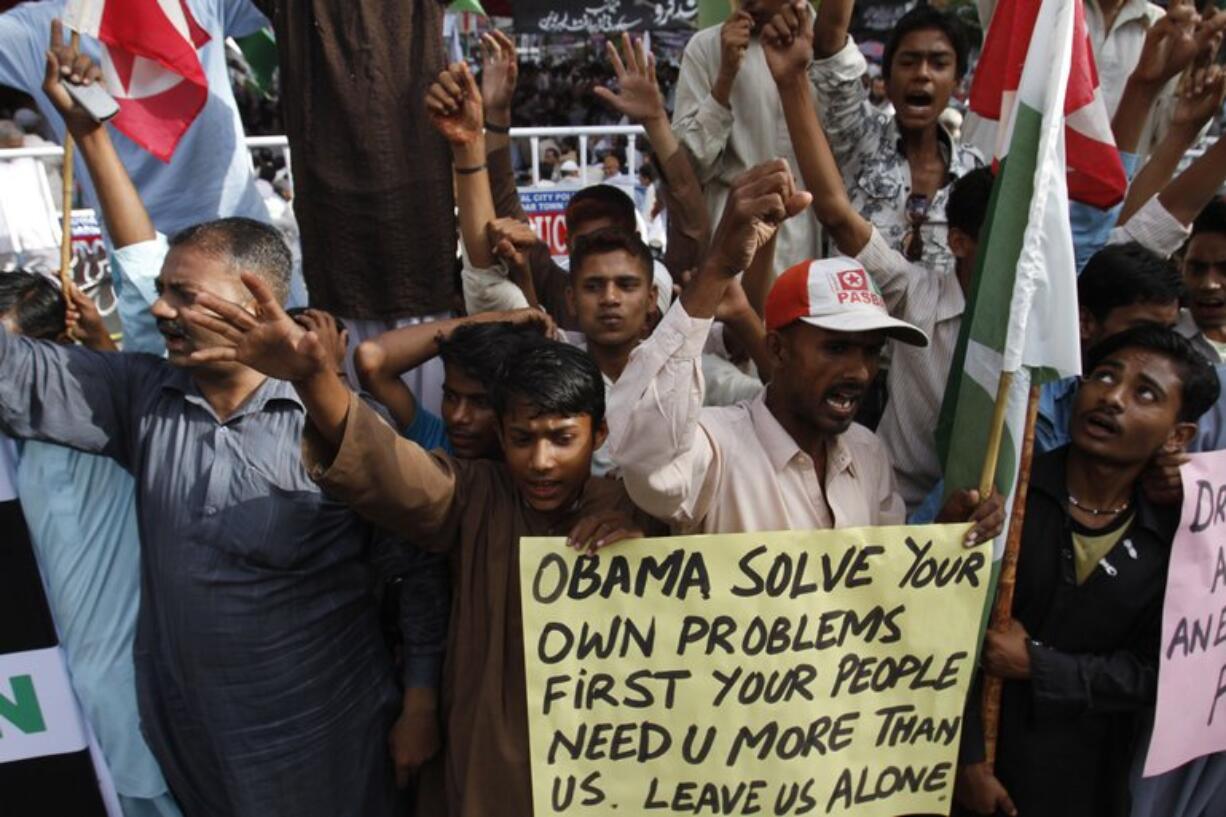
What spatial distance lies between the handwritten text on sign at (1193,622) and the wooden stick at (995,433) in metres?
0.47

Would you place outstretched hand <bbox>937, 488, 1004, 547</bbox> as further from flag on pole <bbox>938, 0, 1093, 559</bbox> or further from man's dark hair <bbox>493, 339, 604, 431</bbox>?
man's dark hair <bbox>493, 339, 604, 431</bbox>

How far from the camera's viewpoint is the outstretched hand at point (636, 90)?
10.4ft

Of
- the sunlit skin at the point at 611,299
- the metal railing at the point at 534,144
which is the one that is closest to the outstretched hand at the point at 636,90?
the sunlit skin at the point at 611,299

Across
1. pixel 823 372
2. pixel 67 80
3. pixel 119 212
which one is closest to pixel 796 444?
pixel 823 372

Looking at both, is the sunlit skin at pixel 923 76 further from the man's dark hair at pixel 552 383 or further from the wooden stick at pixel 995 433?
the man's dark hair at pixel 552 383

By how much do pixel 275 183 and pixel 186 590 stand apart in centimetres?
646

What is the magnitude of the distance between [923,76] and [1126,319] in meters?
1.07

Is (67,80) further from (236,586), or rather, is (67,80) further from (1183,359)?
(1183,359)

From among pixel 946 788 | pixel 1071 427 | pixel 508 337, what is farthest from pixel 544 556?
pixel 1071 427

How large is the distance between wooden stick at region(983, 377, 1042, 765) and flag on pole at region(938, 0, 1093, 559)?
0.03 meters

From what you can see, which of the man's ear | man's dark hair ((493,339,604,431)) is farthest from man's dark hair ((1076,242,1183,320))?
man's dark hair ((493,339,604,431))

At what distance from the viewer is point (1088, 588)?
221cm

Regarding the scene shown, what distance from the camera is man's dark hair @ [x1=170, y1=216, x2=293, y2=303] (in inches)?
86.3

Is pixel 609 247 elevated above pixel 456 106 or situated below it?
below
